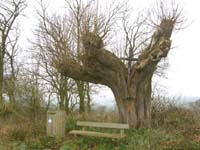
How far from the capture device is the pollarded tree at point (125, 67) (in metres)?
14.6

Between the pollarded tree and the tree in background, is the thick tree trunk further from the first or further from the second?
the tree in background

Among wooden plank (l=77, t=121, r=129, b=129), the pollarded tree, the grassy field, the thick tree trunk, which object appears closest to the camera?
the grassy field

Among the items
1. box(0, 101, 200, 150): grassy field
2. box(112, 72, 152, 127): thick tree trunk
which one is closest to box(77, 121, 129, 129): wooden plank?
box(0, 101, 200, 150): grassy field

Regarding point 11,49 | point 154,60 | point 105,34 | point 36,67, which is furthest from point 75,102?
point 154,60

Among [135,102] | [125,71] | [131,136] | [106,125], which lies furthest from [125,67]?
[131,136]

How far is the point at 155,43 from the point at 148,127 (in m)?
3.60

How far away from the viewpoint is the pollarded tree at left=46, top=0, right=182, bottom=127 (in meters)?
14.6

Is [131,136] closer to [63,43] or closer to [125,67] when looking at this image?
[125,67]

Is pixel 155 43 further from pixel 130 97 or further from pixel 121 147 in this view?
pixel 121 147

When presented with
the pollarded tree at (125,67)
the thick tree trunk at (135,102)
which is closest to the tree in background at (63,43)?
the pollarded tree at (125,67)

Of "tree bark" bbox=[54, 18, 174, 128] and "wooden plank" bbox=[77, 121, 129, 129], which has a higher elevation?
"tree bark" bbox=[54, 18, 174, 128]

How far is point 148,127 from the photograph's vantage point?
604 inches

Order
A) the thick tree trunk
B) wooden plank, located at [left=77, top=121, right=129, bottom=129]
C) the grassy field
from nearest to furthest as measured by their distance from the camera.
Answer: the grassy field, wooden plank, located at [left=77, top=121, right=129, bottom=129], the thick tree trunk

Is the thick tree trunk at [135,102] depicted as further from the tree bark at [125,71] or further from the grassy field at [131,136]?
the grassy field at [131,136]
